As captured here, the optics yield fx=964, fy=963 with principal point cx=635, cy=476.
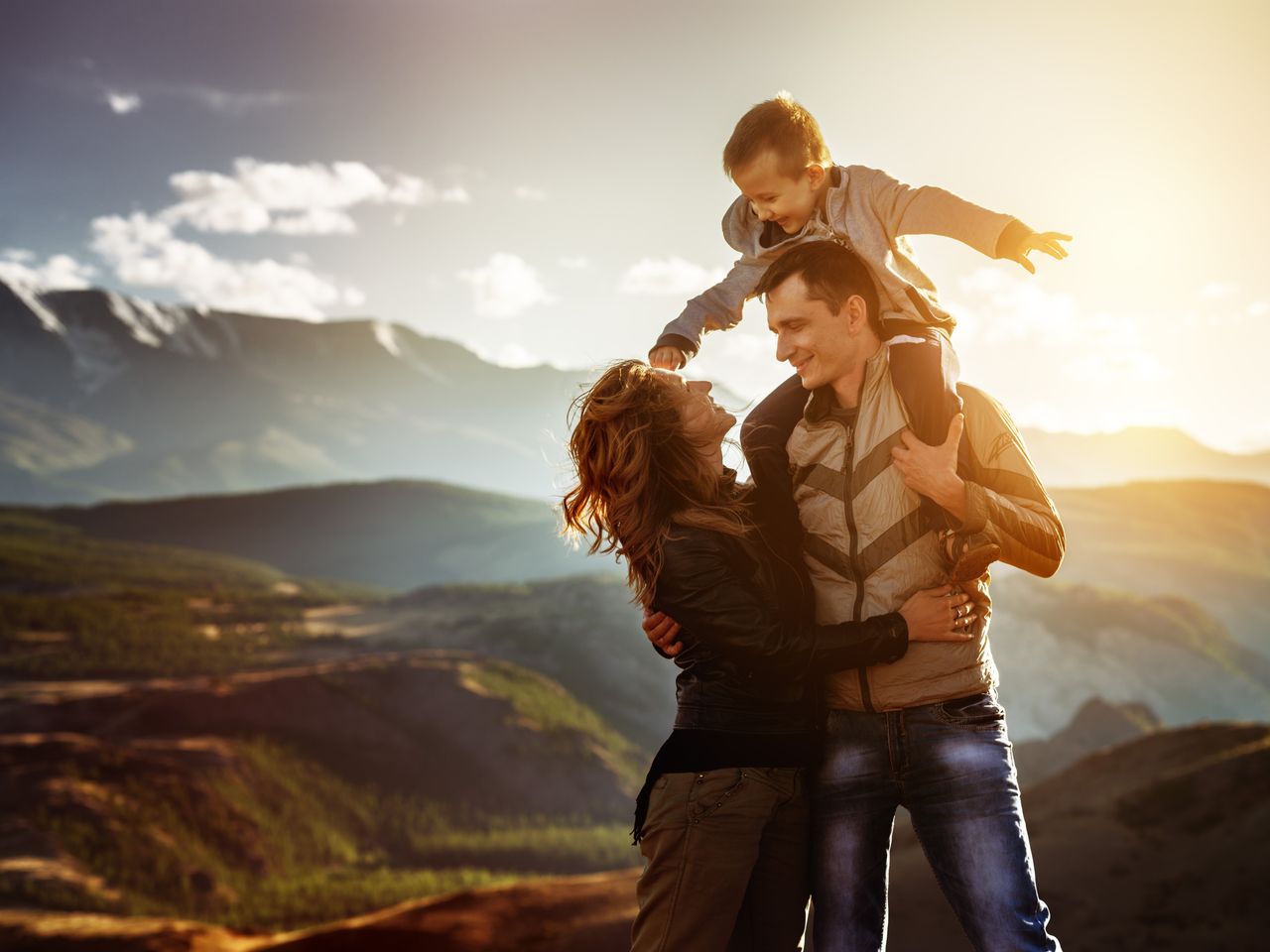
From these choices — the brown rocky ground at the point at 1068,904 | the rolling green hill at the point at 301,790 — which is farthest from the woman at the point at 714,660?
the rolling green hill at the point at 301,790

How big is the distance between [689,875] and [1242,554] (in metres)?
184

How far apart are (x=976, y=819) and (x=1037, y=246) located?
183 centimetres

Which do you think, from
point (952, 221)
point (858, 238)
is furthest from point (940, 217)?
point (858, 238)

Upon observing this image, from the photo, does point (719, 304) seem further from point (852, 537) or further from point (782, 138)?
point (852, 537)

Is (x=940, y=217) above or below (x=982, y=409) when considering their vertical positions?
above

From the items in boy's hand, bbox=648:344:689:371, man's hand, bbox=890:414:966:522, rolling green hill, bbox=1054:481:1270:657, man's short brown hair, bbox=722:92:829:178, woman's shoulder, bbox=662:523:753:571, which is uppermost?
rolling green hill, bbox=1054:481:1270:657

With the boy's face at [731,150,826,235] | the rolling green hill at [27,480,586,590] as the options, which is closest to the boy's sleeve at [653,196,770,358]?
the boy's face at [731,150,826,235]

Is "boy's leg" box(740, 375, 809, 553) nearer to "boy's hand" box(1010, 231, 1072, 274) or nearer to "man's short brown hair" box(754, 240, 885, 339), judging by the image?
"man's short brown hair" box(754, 240, 885, 339)

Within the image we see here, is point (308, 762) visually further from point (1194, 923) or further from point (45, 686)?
point (1194, 923)

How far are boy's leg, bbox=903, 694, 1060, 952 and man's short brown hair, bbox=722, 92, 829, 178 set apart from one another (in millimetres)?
2071

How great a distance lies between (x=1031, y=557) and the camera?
10.2ft

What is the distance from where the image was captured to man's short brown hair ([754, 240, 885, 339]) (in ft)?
11.0

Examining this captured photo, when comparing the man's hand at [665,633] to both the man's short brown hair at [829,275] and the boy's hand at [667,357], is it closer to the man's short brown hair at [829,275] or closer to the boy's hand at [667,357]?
the boy's hand at [667,357]

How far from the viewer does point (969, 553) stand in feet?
9.91
